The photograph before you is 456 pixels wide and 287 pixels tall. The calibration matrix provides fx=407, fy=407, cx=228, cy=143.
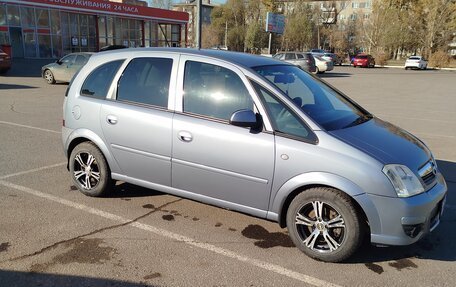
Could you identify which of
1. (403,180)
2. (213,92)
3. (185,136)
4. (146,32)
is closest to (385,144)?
(403,180)

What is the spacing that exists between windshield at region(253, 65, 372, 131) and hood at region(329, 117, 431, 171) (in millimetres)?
131

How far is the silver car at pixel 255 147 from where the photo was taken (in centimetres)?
339

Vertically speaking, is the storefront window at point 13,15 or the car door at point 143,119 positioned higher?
the storefront window at point 13,15

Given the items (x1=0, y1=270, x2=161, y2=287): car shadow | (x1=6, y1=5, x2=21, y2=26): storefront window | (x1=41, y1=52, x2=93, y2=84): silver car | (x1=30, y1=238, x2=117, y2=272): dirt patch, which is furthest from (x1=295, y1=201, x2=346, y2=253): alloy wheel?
(x1=6, y1=5, x2=21, y2=26): storefront window

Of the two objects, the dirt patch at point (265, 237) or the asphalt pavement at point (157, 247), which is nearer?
the asphalt pavement at point (157, 247)

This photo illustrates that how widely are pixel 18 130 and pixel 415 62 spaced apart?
45.5m

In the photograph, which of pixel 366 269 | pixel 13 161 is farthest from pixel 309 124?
pixel 13 161

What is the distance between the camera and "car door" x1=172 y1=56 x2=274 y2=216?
374cm

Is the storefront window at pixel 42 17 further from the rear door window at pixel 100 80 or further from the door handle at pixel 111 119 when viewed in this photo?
the door handle at pixel 111 119

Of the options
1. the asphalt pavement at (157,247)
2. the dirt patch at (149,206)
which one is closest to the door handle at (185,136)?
the asphalt pavement at (157,247)

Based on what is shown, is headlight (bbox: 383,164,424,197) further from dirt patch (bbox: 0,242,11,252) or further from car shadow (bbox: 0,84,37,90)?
car shadow (bbox: 0,84,37,90)

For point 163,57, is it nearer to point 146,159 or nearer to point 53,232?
point 146,159

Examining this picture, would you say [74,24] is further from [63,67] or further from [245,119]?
[245,119]

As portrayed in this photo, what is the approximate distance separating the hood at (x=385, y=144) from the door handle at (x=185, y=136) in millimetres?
1359
